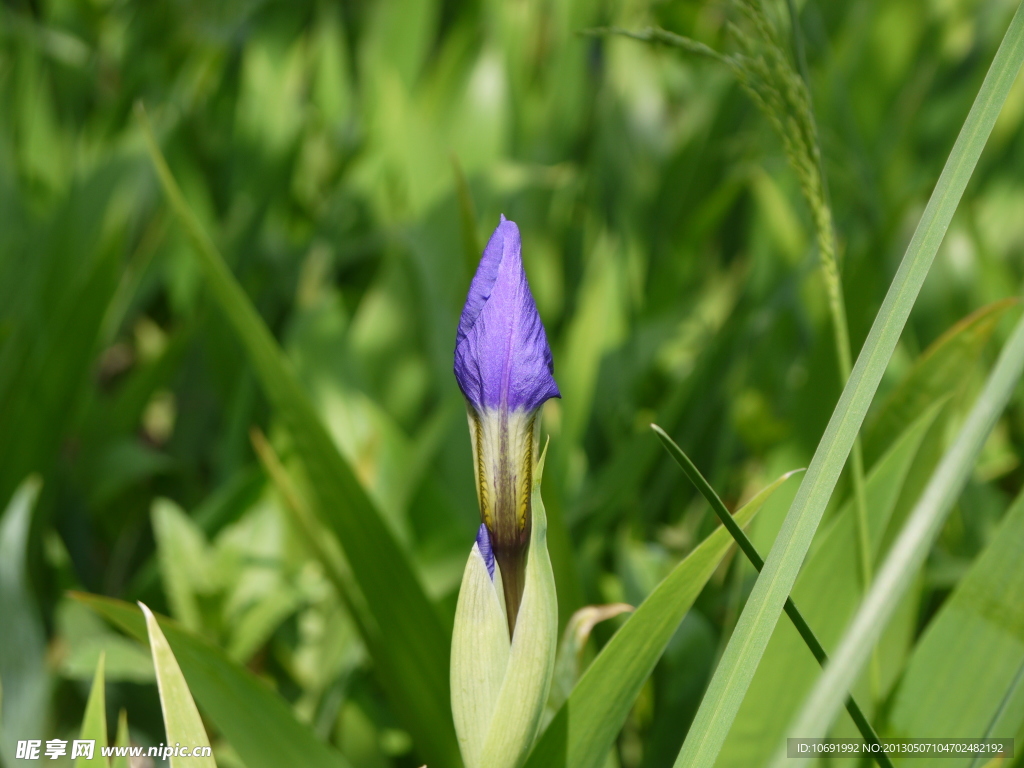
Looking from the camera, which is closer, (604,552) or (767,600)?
(767,600)

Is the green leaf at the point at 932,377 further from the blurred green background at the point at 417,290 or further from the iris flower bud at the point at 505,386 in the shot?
the iris flower bud at the point at 505,386

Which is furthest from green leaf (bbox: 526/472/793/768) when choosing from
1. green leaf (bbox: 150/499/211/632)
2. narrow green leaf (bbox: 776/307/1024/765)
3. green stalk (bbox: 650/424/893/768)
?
green leaf (bbox: 150/499/211/632)

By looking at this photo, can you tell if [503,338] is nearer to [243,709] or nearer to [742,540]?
[742,540]

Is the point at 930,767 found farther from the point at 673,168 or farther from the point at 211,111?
the point at 211,111

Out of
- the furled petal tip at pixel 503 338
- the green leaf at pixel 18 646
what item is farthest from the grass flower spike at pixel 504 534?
the green leaf at pixel 18 646

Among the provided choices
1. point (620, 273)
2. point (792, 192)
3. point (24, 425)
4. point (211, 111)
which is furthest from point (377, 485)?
point (211, 111)

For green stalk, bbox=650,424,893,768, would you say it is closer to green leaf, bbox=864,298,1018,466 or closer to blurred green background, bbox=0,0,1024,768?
blurred green background, bbox=0,0,1024,768
